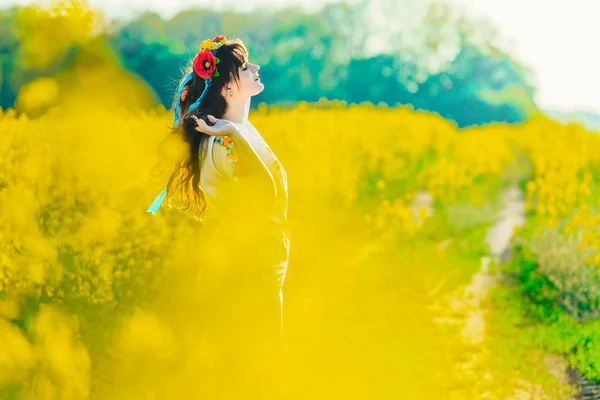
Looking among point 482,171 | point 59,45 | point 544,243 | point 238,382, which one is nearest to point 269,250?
point 238,382

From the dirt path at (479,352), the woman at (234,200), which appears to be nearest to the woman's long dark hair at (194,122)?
the woman at (234,200)

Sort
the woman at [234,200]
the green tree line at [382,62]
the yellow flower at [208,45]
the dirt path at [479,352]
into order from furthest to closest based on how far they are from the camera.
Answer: the green tree line at [382,62] → the dirt path at [479,352] → the yellow flower at [208,45] → the woman at [234,200]

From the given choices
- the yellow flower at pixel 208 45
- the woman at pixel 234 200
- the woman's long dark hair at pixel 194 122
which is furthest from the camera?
the yellow flower at pixel 208 45

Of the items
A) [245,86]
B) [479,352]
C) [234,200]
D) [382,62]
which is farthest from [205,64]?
[382,62]

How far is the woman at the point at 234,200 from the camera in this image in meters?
2.30

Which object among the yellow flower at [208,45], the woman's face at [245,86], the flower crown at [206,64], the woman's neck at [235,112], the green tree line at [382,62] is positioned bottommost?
the woman's neck at [235,112]

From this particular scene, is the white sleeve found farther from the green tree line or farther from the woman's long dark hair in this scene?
the green tree line

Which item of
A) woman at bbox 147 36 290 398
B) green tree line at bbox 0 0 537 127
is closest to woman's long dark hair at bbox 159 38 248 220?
woman at bbox 147 36 290 398

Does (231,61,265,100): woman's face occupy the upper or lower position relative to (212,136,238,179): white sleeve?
upper

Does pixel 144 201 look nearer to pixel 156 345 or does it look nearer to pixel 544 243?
pixel 156 345

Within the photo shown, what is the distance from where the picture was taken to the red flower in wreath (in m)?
2.47

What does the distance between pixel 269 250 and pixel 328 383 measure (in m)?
0.95

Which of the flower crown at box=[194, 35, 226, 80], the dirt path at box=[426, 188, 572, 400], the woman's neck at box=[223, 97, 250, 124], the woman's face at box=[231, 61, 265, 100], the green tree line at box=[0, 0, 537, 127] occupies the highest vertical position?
the green tree line at box=[0, 0, 537, 127]

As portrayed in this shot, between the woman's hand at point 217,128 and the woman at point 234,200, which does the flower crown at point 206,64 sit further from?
the woman's hand at point 217,128
